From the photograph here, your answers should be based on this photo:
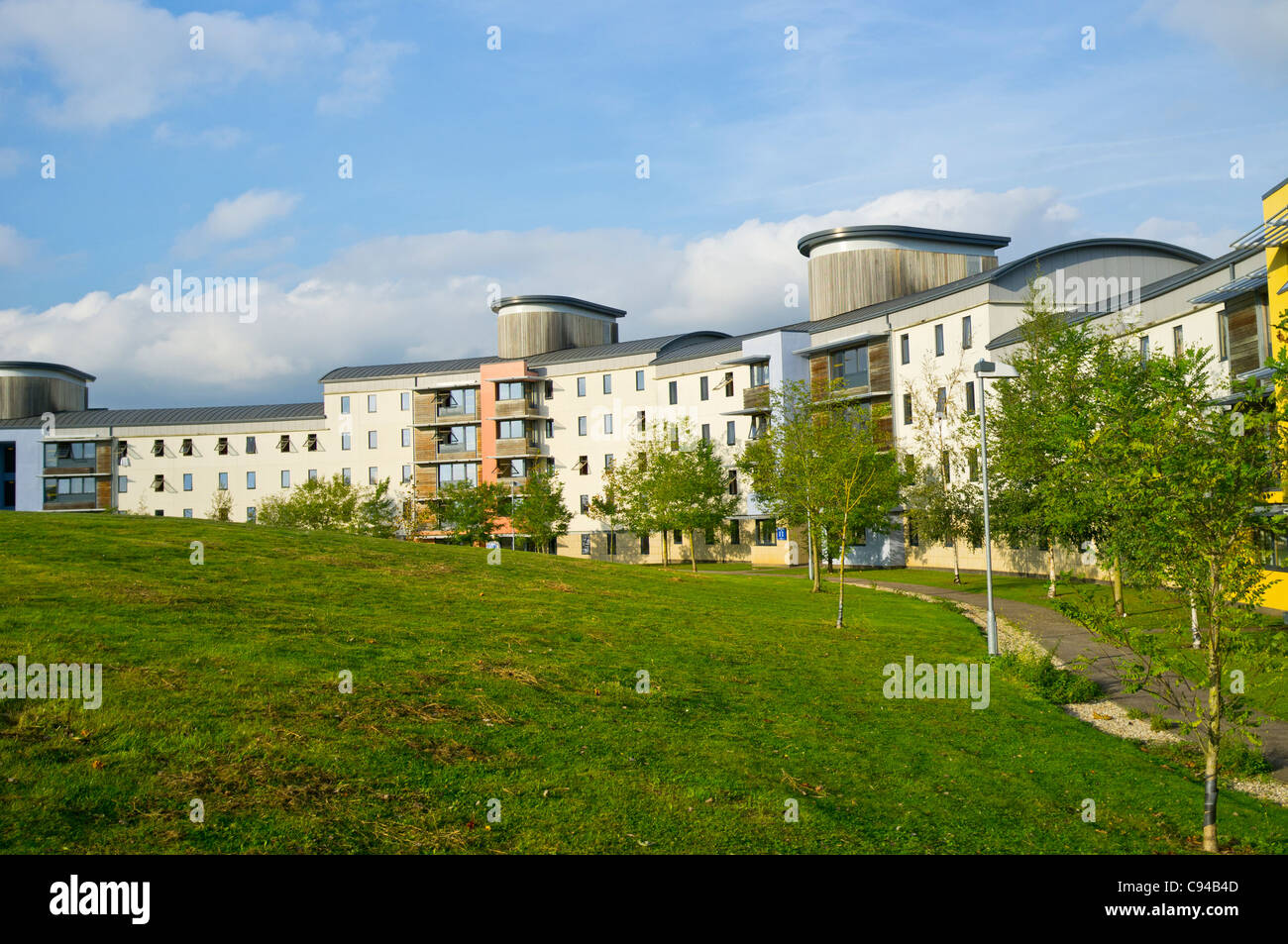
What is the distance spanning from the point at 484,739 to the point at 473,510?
52.1 m

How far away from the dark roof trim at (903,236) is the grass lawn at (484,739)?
4718cm

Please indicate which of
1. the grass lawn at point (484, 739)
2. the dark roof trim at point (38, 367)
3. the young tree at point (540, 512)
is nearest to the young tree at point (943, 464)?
the grass lawn at point (484, 739)

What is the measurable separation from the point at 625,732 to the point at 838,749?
297 cm

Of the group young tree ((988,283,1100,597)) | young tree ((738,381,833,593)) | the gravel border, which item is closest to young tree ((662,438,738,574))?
young tree ((738,381,833,593))

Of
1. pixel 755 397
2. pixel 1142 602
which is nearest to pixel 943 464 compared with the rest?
pixel 755 397

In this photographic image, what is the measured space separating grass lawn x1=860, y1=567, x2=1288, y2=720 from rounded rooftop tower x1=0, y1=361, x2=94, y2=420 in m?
72.1

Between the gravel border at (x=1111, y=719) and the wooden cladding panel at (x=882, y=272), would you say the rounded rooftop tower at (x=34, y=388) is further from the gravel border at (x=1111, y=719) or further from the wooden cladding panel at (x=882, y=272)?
the gravel border at (x=1111, y=719)

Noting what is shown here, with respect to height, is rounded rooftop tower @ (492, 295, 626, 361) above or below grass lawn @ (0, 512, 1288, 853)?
above

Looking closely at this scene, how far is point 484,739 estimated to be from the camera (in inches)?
441

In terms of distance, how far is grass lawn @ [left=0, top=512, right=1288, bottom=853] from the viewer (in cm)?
873

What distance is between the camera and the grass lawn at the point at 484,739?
873 cm

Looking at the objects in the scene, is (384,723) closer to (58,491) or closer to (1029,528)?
(1029,528)

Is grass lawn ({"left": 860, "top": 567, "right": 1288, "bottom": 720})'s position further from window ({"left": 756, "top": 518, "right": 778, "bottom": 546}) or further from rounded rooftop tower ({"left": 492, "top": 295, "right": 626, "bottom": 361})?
rounded rooftop tower ({"left": 492, "top": 295, "right": 626, "bottom": 361})

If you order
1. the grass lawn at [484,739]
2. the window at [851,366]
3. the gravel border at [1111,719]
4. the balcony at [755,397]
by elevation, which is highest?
the window at [851,366]
